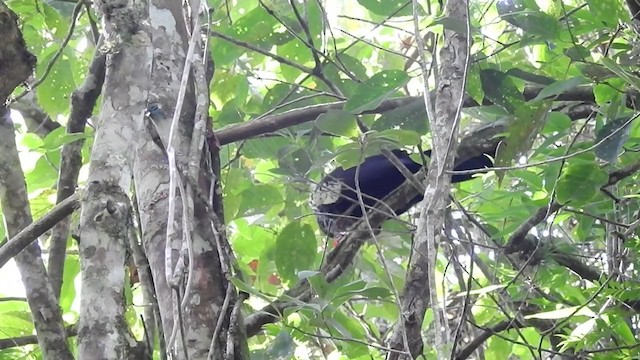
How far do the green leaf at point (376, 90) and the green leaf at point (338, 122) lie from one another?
0.02 meters

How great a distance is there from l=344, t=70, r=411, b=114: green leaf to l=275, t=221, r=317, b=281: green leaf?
17.8 inches

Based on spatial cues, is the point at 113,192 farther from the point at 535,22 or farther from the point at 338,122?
the point at 535,22

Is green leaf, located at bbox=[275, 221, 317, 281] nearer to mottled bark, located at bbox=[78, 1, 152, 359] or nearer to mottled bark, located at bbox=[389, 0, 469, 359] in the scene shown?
mottled bark, located at bbox=[389, 0, 469, 359]

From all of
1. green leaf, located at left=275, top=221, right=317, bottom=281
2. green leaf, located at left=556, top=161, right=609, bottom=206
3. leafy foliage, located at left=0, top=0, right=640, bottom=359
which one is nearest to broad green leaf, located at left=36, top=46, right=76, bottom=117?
leafy foliage, located at left=0, top=0, right=640, bottom=359

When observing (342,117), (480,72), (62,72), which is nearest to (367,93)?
(342,117)

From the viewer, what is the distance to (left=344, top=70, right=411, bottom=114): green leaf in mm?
1539

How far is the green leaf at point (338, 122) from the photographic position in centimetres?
154

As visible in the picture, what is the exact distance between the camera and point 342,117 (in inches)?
61.0

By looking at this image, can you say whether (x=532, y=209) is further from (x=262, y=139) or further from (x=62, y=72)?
(x=62, y=72)

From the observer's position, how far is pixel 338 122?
61.1 inches

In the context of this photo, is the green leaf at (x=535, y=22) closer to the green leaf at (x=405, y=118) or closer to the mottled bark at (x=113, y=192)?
the green leaf at (x=405, y=118)

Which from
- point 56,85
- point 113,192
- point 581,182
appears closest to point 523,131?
point 581,182

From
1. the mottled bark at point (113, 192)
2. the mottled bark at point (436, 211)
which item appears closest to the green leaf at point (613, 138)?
the mottled bark at point (436, 211)

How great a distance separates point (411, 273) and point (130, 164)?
52 cm
